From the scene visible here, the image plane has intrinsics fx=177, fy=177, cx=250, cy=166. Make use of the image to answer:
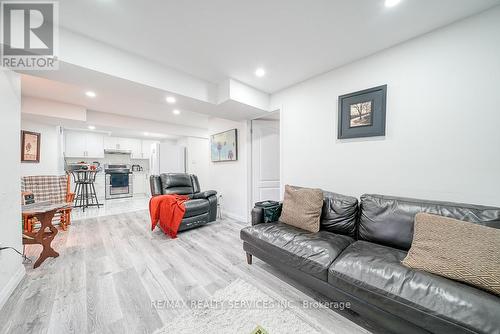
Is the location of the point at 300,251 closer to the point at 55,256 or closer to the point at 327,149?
the point at 327,149

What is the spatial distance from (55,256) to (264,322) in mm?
2616

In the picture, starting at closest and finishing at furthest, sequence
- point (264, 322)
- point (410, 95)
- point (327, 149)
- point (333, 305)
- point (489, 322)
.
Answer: point (489, 322) → point (264, 322) → point (333, 305) → point (410, 95) → point (327, 149)

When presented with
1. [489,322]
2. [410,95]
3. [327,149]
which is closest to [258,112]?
[327,149]

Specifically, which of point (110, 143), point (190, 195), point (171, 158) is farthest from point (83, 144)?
point (190, 195)

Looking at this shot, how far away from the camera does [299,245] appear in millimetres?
1587

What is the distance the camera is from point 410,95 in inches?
72.4

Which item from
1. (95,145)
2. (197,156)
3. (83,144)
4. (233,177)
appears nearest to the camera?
(233,177)

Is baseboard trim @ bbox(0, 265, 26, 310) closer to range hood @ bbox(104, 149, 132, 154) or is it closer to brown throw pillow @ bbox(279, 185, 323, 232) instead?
brown throw pillow @ bbox(279, 185, 323, 232)

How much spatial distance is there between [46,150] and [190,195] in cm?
353

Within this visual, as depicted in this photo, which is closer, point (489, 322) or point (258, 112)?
point (489, 322)

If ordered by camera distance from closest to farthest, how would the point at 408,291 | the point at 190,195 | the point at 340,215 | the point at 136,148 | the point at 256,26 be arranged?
the point at 408,291 < the point at 256,26 < the point at 340,215 < the point at 190,195 < the point at 136,148

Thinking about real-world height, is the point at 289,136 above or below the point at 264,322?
above

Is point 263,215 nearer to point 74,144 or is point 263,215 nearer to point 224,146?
point 224,146

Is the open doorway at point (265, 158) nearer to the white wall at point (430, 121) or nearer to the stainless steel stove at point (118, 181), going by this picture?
the white wall at point (430, 121)
